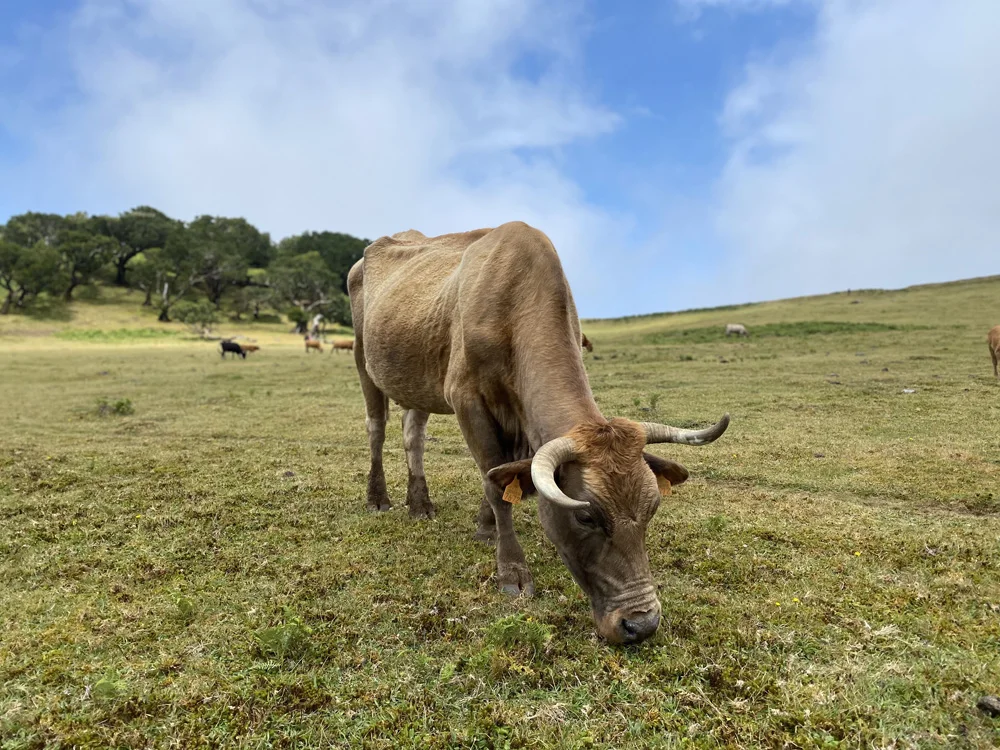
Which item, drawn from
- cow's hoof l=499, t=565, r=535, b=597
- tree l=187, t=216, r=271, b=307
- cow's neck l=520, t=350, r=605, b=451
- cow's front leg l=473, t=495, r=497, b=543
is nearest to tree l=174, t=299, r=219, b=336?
tree l=187, t=216, r=271, b=307

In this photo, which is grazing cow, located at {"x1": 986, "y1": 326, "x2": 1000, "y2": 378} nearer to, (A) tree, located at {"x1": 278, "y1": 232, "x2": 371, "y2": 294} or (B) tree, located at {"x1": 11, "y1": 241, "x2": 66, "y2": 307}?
(B) tree, located at {"x1": 11, "y1": 241, "x2": 66, "y2": 307}

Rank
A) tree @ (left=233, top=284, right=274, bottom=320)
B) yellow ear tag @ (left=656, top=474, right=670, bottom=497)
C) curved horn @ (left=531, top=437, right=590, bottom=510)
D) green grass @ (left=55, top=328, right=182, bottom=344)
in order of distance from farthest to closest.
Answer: tree @ (left=233, top=284, right=274, bottom=320)
green grass @ (left=55, top=328, right=182, bottom=344)
yellow ear tag @ (left=656, top=474, right=670, bottom=497)
curved horn @ (left=531, top=437, right=590, bottom=510)

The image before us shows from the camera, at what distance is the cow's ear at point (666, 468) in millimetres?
4223

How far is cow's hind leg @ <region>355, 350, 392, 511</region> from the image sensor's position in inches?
283

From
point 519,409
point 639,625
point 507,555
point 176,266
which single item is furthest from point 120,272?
point 639,625

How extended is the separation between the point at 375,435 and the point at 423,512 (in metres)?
1.27

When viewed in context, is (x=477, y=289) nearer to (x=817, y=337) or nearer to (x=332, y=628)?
(x=332, y=628)

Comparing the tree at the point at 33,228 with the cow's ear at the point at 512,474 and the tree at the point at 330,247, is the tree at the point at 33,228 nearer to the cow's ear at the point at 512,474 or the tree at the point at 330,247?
the tree at the point at 330,247

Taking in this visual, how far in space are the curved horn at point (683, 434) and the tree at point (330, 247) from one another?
3767 inches

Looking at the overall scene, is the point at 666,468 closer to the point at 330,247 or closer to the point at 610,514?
the point at 610,514

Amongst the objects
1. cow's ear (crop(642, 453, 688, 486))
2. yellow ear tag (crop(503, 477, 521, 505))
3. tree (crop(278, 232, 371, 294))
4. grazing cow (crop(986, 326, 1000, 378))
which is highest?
tree (crop(278, 232, 371, 294))

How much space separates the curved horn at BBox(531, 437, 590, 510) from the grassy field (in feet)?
3.09

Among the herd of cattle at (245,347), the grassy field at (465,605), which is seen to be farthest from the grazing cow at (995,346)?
the herd of cattle at (245,347)

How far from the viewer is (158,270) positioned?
69000mm
